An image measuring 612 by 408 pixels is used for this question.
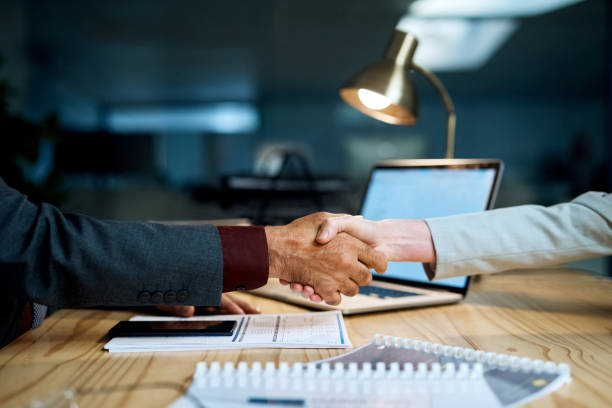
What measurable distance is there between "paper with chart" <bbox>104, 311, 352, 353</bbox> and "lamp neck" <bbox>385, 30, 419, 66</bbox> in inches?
27.0

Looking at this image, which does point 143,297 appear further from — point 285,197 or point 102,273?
point 285,197

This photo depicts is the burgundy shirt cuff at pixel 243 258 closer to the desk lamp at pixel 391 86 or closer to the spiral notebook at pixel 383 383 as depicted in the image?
the spiral notebook at pixel 383 383

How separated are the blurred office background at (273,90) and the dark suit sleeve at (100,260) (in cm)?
312

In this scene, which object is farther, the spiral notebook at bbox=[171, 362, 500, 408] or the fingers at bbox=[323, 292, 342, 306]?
the fingers at bbox=[323, 292, 342, 306]

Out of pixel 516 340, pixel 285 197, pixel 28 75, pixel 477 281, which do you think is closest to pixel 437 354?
pixel 516 340

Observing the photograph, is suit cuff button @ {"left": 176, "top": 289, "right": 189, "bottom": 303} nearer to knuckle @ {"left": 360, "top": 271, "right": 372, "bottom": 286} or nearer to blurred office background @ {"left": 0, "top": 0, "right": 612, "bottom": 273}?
knuckle @ {"left": 360, "top": 271, "right": 372, "bottom": 286}

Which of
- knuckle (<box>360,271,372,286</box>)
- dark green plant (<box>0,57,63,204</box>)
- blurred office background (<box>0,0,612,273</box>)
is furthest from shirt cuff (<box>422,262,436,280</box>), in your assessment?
blurred office background (<box>0,0,612,273</box>)

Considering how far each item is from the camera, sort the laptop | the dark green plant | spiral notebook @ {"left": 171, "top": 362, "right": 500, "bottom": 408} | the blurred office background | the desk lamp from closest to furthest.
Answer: spiral notebook @ {"left": 171, "top": 362, "right": 500, "bottom": 408} < the laptop < the desk lamp < the dark green plant < the blurred office background

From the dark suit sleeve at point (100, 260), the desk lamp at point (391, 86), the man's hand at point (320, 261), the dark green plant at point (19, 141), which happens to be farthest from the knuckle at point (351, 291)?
the dark green plant at point (19, 141)

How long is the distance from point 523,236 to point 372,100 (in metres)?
0.54

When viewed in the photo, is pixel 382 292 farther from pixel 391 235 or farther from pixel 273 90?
pixel 273 90

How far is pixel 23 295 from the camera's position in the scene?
1.95ft

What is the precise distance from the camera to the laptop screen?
961mm

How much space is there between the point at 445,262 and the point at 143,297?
1.54ft
